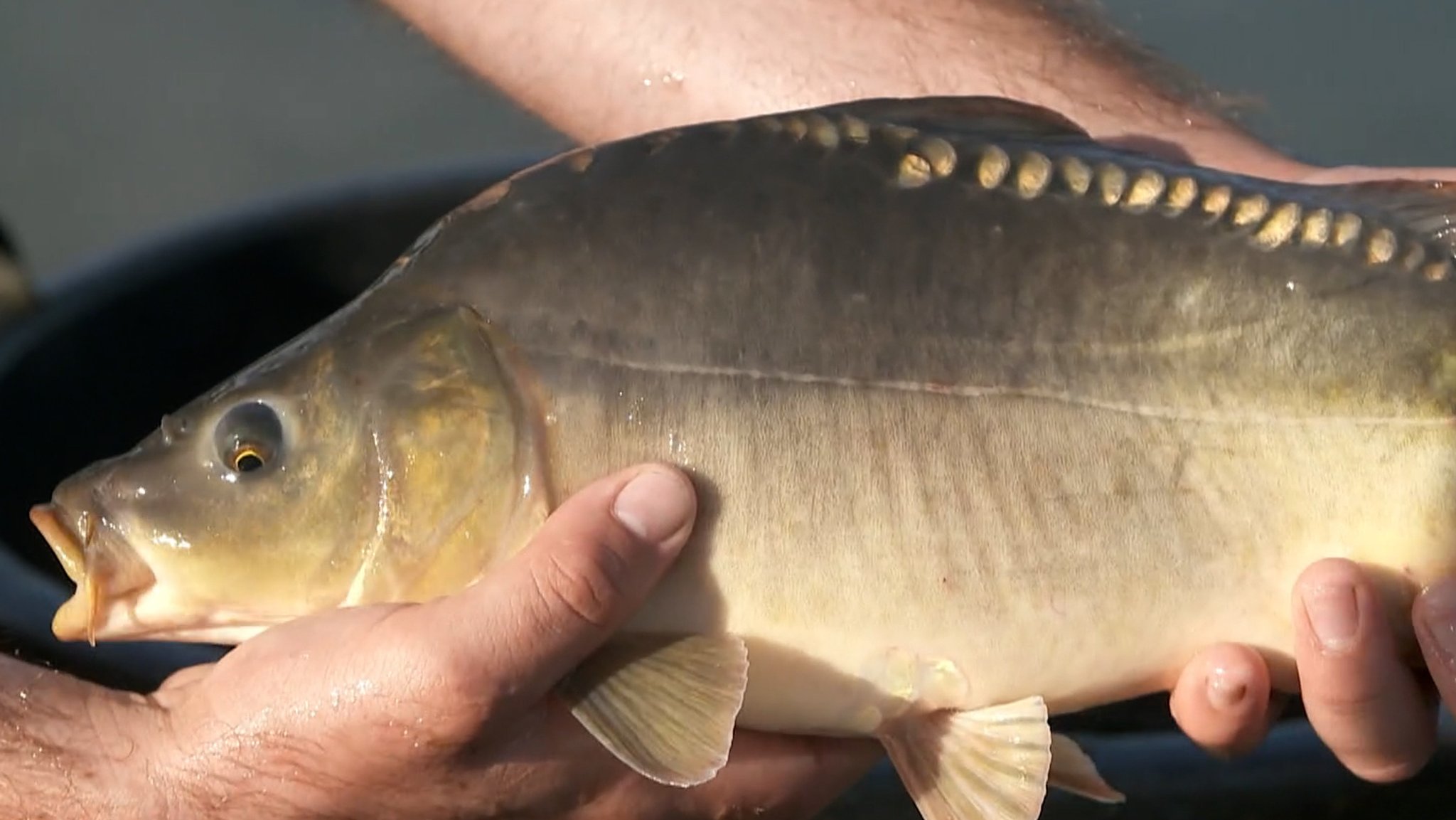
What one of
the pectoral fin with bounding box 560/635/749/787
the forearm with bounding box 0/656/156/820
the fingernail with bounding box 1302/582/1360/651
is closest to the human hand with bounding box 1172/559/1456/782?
the fingernail with bounding box 1302/582/1360/651

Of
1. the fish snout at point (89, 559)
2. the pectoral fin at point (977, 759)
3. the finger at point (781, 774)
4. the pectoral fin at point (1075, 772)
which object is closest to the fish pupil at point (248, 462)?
the fish snout at point (89, 559)

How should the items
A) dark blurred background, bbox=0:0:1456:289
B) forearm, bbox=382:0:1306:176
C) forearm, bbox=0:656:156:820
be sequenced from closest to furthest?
forearm, bbox=0:656:156:820 < forearm, bbox=382:0:1306:176 < dark blurred background, bbox=0:0:1456:289

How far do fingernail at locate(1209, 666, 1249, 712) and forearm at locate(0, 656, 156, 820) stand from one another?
1224 mm

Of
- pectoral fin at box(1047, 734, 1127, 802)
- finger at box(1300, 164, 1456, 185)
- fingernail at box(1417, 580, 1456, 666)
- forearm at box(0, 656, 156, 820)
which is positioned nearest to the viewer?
fingernail at box(1417, 580, 1456, 666)

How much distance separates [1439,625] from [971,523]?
501mm

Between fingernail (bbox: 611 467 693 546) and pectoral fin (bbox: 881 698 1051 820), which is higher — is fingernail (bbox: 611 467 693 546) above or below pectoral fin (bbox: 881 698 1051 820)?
above

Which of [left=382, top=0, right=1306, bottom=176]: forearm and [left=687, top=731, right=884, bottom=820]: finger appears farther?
[left=382, top=0, right=1306, bottom=176]: forearm

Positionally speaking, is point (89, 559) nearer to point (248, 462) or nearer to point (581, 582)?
point (248, 462)

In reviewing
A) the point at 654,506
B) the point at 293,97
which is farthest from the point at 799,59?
the point at 293,97

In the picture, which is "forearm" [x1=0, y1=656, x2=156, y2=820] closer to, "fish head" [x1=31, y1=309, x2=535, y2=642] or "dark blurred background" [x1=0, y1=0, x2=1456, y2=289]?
"fish head" [x1=31, y1=309, x2=535, y2=642]

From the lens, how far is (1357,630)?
1615 mm

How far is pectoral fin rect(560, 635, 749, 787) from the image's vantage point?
1.54 metres

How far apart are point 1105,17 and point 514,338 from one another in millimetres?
1977

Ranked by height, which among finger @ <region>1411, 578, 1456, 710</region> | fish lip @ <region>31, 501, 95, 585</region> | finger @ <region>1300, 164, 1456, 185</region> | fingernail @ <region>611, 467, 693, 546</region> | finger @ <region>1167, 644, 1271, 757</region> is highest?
finger @ <region>1300, 164, 1456, 185</region>
